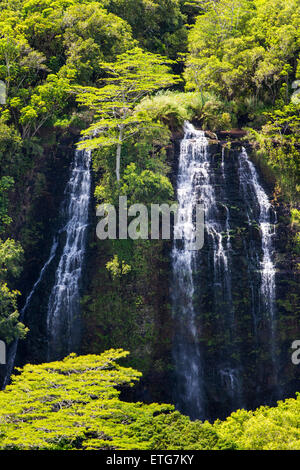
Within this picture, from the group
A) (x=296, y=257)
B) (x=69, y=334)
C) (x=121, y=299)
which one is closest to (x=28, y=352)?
(x=69, y=334)

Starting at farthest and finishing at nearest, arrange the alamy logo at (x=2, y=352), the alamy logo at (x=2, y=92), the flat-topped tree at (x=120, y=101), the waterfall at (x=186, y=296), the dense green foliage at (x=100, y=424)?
the alamy logo at (x=2, y=92) < the flat-topped tree at (x=120, y=101) < the waterfall at (x=186, y=296) < the alamy logo at (x=2, y=352) < the dense green foliage at (x=100, y=424)

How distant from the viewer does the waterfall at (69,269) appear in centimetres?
2467

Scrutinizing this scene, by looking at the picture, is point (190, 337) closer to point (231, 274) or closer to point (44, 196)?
point (231, 274)

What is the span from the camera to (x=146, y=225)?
25.8 m

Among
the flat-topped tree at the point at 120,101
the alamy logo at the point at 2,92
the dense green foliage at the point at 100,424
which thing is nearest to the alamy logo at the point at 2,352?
the dense green foliage at the point at 100,424

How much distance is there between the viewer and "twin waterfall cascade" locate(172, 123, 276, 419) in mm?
23984

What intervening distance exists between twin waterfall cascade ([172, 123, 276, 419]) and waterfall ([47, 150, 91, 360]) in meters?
4.44

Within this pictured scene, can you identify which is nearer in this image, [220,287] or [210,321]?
[210,321]

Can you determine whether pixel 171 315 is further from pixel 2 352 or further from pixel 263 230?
pixel 2 352

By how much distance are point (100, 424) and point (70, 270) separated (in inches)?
423

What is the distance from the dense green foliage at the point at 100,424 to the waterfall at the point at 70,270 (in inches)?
230

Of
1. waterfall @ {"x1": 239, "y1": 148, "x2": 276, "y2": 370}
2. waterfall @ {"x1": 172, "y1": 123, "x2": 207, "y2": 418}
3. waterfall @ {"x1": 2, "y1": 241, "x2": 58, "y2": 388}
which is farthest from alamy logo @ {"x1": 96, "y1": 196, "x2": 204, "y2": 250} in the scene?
waterfall @ {"x1": 239, "y1": 148, "x2": 276, "y2": 370}

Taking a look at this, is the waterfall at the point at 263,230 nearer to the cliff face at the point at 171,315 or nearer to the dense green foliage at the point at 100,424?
the cliff face at the point at 171,315

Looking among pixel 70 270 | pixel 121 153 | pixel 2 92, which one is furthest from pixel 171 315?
pixel 2 92
